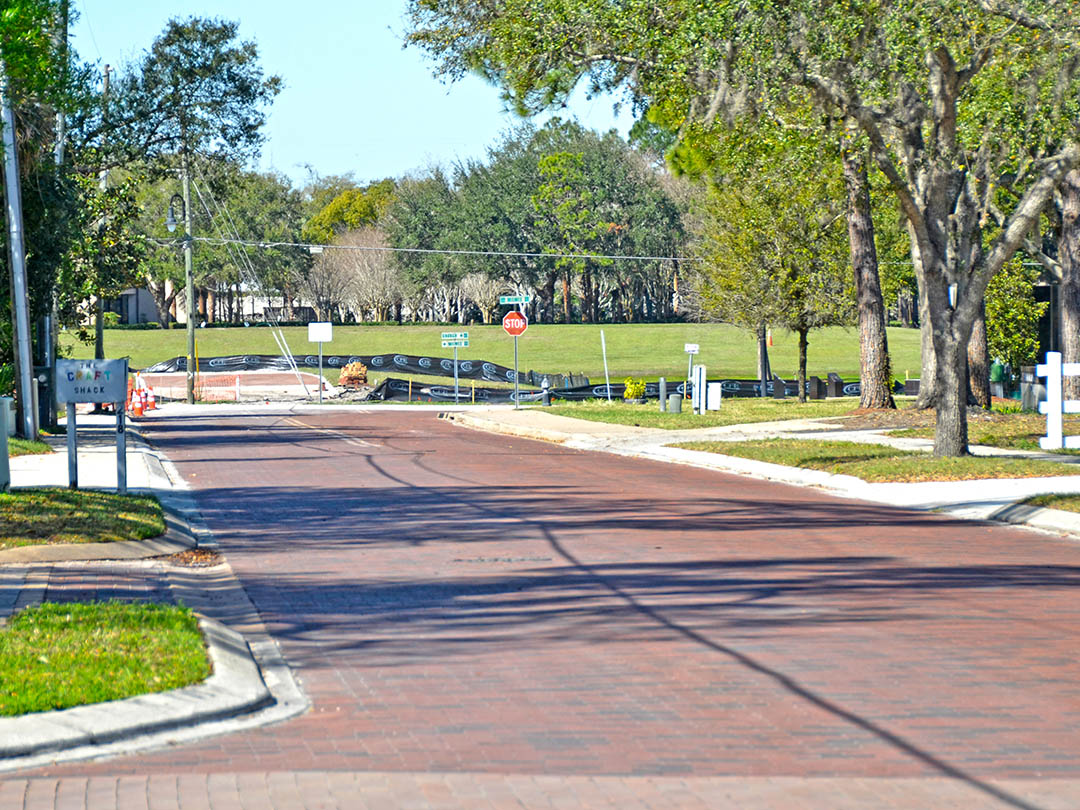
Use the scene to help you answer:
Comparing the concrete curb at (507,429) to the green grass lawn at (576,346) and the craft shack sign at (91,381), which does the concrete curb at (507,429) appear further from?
the green grass lawn at (576,346)

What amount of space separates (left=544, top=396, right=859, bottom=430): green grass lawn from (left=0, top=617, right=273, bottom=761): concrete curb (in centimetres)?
2536

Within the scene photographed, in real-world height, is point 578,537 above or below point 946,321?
below

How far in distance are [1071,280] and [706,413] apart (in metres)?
9.95

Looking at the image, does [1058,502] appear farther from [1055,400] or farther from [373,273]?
[373,273]

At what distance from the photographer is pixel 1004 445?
80.5ft

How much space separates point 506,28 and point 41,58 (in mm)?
10585

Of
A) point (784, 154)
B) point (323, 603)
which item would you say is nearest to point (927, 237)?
point (784, 154)

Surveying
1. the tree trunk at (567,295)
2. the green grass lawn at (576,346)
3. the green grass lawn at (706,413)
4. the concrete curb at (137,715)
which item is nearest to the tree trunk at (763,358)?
the green grass lawn at (706,413)

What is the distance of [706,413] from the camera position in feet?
123

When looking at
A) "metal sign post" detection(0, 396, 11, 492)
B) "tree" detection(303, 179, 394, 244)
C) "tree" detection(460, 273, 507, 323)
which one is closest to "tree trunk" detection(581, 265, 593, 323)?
"tree" detection(460, 273, 507, 323)

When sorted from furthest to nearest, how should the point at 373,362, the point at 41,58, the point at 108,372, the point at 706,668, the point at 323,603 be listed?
the point at 373,362 < the point at 108,372 < the point at 41,58 < the point at 323,603 < the point at 706,668

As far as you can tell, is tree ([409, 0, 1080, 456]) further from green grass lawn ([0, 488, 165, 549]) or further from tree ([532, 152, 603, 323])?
tree ([532, 152, 603, 323])

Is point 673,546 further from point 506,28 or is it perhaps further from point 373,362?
point 373,362

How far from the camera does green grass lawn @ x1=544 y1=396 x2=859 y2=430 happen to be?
111 ft
